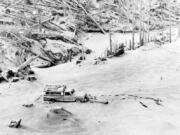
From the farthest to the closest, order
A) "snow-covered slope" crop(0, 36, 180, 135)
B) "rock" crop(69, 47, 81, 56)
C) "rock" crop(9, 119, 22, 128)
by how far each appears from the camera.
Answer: "rock" crop(69, 47, 81, 56), "rock" crop(9, 119, 22, 128), "snow-covered slope" crop(0, 36, 180, 135)

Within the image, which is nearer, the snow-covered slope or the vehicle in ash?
the snow-covered slope

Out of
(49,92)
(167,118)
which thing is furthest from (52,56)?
(167,118)

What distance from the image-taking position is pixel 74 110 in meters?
7.19

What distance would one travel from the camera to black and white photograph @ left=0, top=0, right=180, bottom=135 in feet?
21.0

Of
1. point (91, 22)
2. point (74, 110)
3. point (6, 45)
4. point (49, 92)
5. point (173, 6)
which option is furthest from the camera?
point (173, 6)

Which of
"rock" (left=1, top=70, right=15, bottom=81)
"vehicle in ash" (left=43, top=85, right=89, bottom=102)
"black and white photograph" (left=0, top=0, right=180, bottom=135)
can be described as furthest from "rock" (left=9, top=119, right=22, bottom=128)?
"rock" (left=1, top=70, right=15, bottom=81)

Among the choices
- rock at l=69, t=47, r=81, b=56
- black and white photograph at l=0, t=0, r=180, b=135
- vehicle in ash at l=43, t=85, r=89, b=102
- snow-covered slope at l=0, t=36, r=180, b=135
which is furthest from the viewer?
rock at l=69, t=47, r=81, b=56

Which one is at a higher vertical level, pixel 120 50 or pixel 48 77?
pixel 120 50

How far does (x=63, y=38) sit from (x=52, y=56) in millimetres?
1922

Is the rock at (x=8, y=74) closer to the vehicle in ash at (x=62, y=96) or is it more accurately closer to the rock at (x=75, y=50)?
the vehicle in ash at (x=62, y=96)

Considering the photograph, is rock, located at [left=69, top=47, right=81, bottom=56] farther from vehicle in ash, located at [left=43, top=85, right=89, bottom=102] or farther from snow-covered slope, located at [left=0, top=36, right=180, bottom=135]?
vehicle in ash, located at [left=43, top=85, right=89, bottom=102]

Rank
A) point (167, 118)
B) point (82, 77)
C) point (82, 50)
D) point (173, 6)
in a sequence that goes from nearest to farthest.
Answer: point (167, 118), point (82, 77), point (82, 50), point (173, 6)

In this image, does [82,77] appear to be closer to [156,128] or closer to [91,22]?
[156,128]

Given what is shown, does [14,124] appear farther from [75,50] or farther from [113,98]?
[75,50]
